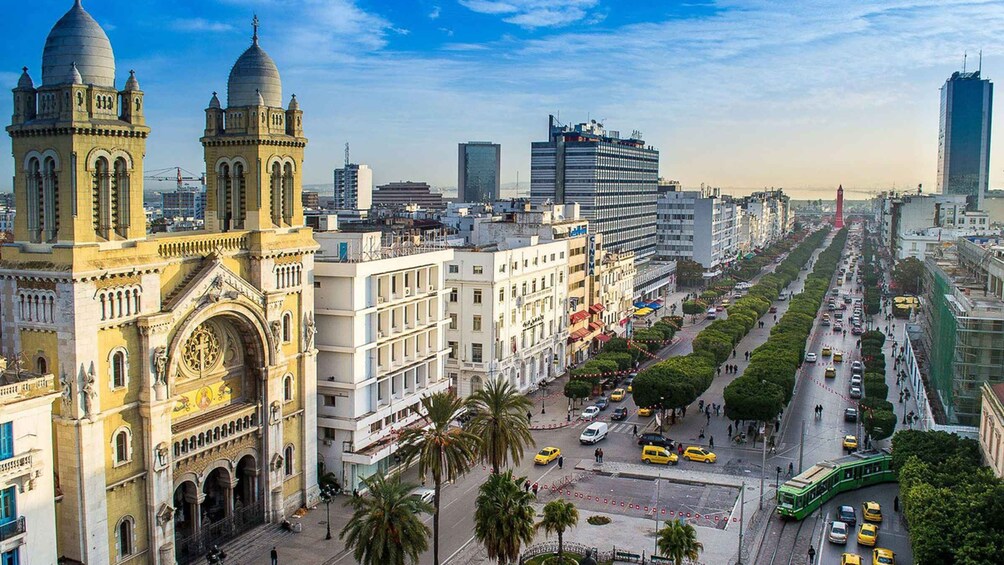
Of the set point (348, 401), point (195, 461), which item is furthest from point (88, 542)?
point (348, 401)

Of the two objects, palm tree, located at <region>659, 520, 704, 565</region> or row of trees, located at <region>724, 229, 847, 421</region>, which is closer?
palm tree, located at <region>659, 520, 704, 565</region>

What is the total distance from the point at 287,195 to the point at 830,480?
142 ft

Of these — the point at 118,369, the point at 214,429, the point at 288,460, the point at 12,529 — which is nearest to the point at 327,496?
the point at 288,460

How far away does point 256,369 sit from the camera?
5600cm

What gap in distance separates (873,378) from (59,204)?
244ft

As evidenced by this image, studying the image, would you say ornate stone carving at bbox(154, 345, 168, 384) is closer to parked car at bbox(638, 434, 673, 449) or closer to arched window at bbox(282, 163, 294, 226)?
arched window at bbox(282, 163, 294, 226)

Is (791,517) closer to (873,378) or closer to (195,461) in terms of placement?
(873,378)

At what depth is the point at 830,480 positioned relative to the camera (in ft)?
209

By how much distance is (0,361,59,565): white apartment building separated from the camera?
38.2 meters

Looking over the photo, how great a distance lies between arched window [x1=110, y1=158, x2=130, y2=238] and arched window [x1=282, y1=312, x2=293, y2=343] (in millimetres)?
14069

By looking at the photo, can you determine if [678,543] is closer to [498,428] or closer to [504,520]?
[504,520]

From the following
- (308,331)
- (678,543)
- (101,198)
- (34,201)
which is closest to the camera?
(34,201)

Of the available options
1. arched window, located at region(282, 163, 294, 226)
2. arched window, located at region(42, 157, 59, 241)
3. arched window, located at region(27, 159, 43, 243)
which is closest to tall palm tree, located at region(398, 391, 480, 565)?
arched window, located at region(282, 163, 294, 226)

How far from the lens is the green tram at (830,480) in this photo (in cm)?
5997
